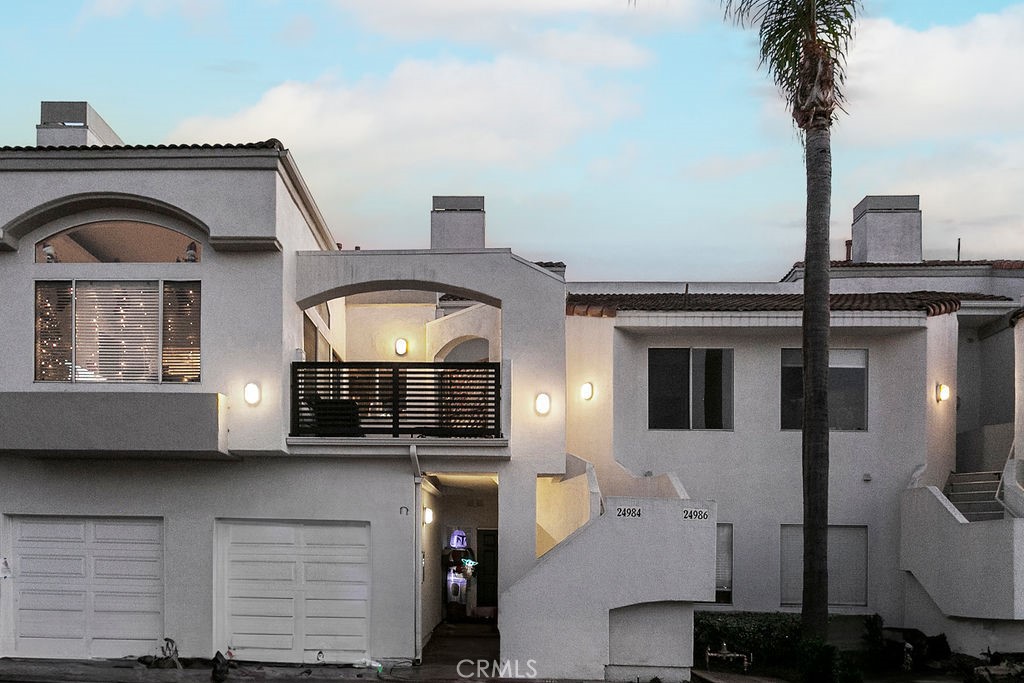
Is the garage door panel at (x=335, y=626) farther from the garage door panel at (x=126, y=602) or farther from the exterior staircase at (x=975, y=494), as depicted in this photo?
the exterior staircase at (x=975, y=494)

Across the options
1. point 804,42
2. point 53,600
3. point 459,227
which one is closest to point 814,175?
point 804,42

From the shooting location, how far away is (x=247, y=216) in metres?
15.8

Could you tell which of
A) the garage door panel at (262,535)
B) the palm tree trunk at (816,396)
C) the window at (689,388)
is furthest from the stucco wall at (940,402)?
the garage door panel at (262,535)

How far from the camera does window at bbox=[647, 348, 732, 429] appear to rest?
1958cm

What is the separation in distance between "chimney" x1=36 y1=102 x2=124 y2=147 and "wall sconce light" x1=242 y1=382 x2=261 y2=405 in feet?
20.5

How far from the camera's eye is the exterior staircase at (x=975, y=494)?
1769cm

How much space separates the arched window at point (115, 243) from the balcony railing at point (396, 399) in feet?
8.17

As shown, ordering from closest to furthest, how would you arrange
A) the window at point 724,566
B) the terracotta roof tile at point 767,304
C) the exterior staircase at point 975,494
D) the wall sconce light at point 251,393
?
the wall sconce light at point 251,393, the exterior staircase at point 975,494, the terracotta roof tile at point 767,304, the window at point 724,566

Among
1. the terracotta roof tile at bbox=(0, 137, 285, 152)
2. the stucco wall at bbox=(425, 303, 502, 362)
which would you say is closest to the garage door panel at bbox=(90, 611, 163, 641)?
the terracotta roof tile at bbox=(0, 137, 285, 152)

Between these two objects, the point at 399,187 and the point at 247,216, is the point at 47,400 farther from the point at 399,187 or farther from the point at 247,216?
the point at 399,187

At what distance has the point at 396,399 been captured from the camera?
54.9 feet

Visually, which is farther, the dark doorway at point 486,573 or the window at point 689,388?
the dark doorway at point 486,573

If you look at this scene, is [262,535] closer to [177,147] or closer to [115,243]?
[115,243]
